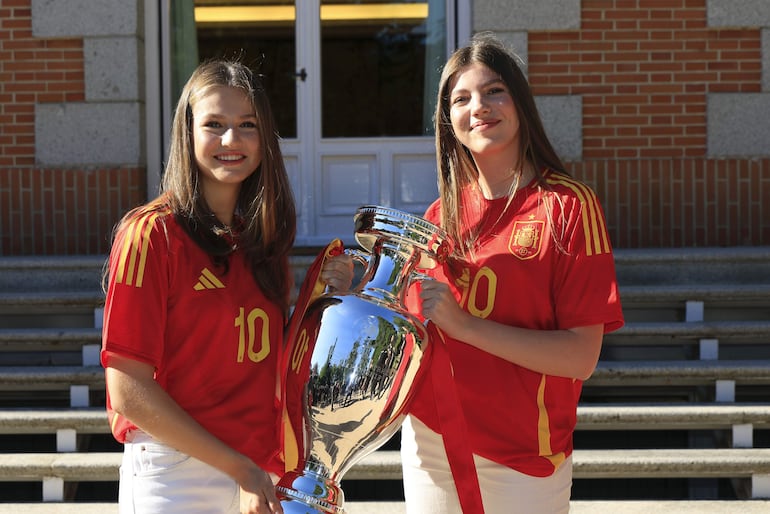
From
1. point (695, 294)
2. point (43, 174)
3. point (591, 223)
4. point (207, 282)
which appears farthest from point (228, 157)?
point (43, 174)

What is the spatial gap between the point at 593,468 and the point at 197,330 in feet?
9.51

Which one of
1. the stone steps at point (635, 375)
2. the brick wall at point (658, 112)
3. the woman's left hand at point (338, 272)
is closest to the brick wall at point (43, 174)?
the stone steps at point (635, 375)

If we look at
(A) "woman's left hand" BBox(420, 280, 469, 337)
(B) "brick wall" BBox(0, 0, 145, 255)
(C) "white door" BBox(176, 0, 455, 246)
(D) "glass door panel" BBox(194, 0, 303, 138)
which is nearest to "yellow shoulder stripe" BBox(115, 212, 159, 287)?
(A) "woman's left hand" BBox(420, 280, 469, 337)

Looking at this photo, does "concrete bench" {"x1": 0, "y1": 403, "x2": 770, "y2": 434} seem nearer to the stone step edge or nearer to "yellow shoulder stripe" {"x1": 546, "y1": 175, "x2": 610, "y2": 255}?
the stone step edge

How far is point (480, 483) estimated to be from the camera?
208cm

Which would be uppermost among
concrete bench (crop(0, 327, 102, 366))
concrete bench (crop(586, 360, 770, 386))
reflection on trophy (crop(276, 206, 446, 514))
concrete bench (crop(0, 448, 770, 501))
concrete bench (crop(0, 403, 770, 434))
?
reflection on trophy (crop(276, 206, 446, 514))

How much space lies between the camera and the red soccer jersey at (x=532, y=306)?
204 centimetres

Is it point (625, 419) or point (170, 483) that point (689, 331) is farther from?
point (170, 483)

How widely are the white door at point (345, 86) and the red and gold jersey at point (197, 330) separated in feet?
15.3

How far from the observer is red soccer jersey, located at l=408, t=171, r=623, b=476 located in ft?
6.70

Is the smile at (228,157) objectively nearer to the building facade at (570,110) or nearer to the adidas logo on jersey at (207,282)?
the adidas logo on jersey at (207,282)

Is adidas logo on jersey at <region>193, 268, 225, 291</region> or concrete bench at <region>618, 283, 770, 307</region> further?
concrete bench at <region>618, 283, 770, 307</region>

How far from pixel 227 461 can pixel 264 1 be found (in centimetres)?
542

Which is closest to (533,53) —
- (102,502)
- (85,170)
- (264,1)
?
(264,1)
